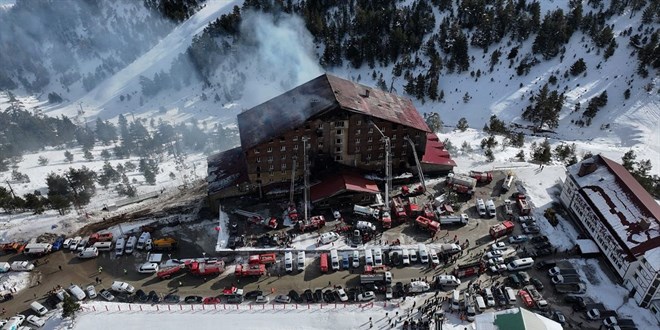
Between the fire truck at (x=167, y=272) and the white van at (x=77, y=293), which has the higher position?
the fire truck at (x=167, y=272)

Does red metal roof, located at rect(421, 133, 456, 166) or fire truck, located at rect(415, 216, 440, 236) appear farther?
red metal roof, located at rect(421, 133, 456, 166)

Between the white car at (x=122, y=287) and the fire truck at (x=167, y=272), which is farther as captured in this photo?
the fire truck at (x=167, y=272)

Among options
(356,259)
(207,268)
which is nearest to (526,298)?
(356,259)

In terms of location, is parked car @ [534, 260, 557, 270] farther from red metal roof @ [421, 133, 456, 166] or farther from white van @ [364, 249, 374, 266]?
red metal roof @ [421, 133, 456, 166]

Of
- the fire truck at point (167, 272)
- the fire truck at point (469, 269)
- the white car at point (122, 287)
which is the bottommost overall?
the white car at point (122, 287)

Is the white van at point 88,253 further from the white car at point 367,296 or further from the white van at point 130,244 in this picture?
the white car at point 367,296

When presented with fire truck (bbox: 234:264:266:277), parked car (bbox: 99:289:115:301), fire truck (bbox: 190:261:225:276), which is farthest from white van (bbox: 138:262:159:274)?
fire truck (bbox: 234:264:266:277)

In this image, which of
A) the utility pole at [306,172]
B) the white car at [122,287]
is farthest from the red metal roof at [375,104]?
the white car at [122,287]
